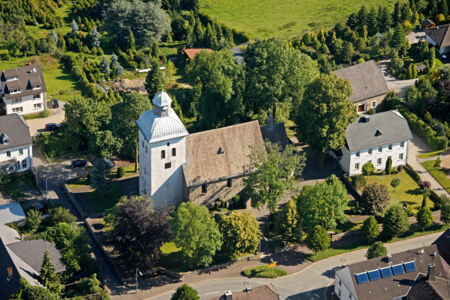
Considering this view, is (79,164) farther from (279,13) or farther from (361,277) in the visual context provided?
(279,13)

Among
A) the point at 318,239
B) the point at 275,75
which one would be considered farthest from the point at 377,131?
the point at 318,239

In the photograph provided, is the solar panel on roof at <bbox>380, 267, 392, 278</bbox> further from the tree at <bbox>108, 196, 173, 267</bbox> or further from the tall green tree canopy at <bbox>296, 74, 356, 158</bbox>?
the tree at <bbox>108, 196, 173, 267</bbox>

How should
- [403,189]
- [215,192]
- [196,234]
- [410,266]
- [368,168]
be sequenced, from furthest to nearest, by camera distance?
[368,168], [403,189], [215,192], [196,234], [410,266]

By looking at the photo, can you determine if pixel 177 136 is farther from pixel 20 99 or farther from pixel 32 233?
pixel 20 99

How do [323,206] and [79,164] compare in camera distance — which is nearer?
[323,206]

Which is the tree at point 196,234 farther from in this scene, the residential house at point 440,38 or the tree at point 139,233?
the residential house at point 440,38

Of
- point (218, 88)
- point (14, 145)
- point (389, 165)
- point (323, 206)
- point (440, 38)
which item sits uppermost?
point (440, 38)

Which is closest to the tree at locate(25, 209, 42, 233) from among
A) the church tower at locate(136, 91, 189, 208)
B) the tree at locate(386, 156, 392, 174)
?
the church tower at locate(136, 91, 189, 208)
